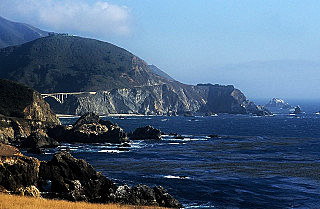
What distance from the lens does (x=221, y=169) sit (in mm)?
76812

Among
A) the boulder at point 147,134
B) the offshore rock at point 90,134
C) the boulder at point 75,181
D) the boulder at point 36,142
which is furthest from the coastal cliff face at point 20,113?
the boulder at point 75,181

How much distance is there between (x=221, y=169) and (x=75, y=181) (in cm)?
3752

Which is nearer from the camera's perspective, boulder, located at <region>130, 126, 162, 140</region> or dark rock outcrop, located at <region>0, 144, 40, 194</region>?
dark rock outcrop, located at <region>0, 144, 40, 194</region>

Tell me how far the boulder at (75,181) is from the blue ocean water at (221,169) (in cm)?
1011

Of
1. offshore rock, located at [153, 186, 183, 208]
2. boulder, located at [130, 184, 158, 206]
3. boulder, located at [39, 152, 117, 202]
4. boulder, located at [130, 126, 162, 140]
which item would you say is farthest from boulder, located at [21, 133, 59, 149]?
boulder, located at [130, 184, 158, 206]

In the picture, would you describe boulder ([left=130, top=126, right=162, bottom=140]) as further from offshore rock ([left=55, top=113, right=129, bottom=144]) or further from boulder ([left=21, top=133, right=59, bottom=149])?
boulder ([left=21, top=133, right=59, bottom=149])

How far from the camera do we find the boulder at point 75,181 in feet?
142

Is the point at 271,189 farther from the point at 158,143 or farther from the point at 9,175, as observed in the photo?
the point at 158,143

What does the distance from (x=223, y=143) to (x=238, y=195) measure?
67.2 m

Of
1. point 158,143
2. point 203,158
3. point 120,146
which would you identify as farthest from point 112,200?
point 158,143

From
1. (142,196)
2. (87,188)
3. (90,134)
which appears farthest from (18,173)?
(90,134)

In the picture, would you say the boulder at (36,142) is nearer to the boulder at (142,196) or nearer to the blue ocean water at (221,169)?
the blue ocean water at (221,169)

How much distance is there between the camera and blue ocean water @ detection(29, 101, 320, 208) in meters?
55.0

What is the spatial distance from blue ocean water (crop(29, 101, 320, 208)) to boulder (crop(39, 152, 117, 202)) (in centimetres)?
1011
